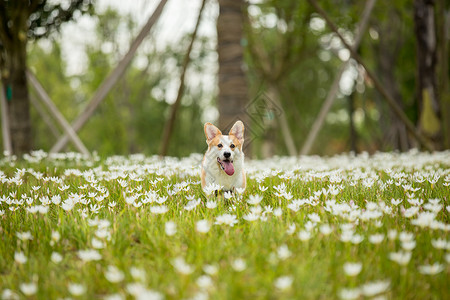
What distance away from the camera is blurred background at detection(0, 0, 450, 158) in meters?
7.22

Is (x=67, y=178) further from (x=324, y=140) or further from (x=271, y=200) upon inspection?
(x=324, y=140)

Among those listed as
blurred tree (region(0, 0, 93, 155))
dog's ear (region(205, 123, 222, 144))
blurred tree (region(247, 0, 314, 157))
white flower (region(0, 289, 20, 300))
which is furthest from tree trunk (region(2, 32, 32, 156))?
blurred tree (region(247, 0, 314, 157))

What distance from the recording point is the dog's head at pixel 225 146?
10.6ft

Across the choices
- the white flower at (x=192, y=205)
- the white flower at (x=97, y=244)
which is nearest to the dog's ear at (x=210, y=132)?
the white flower at (x=192, y=205)

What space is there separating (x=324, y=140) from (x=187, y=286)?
81.1 ft

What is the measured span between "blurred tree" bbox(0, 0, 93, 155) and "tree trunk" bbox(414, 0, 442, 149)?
332 inches

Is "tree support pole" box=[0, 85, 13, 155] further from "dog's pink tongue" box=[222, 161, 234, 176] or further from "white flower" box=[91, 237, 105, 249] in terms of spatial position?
"white flower" box=[91, 237, 105, 249]

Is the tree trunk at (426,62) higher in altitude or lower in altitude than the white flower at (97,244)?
higher

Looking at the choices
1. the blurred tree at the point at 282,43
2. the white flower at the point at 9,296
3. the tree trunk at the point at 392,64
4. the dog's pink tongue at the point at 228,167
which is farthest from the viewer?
the tree trunk at the point at 392,64

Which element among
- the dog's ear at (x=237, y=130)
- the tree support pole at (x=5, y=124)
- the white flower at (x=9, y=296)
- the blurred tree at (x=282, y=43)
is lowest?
the white flower at (x=9, y=296)

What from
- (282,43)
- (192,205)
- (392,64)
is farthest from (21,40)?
(392,64)

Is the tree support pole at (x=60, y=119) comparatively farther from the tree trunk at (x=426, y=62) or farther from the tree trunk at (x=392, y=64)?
the tree trunk at (x=392, y=64)

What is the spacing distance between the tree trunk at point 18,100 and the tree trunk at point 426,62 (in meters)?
9.59

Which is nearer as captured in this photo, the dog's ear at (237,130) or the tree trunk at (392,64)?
the dog's ear at (237,130)
